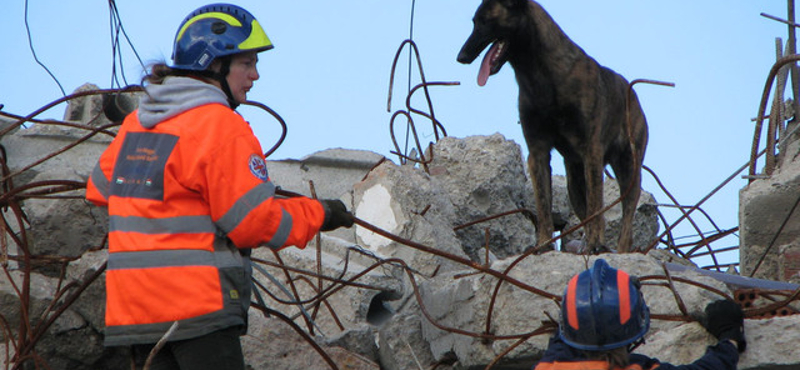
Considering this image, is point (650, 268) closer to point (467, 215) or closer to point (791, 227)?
point (791, 227)

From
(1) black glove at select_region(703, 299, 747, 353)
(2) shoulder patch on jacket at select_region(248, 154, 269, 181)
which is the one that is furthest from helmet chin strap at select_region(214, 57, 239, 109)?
(1) black glove at select_region(703, 299, 747, 353)

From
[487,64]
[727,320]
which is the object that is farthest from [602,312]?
[487,64]

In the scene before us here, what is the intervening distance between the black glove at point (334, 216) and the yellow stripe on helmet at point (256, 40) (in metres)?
0.64

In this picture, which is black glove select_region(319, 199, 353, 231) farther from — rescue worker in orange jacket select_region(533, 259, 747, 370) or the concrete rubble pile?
rescue worker in orange jacket select_region(533, 259, 747, 370)

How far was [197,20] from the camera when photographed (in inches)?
156

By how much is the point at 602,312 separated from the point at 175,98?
1.69 metres

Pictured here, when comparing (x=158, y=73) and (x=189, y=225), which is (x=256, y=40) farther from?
(x=189, y=225)

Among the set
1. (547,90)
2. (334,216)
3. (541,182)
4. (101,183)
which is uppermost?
(547,90)

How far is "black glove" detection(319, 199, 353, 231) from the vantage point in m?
3.85

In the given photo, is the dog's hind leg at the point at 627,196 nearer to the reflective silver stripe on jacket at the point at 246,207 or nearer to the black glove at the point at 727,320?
the black glove at the point at 727,320

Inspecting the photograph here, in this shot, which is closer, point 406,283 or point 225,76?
point 225,76

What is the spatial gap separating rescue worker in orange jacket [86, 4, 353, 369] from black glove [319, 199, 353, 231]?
9 centimetres

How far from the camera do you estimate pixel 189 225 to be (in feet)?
11.6

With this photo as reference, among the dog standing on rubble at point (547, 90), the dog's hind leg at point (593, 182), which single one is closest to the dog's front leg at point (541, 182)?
the dog standing on rubble at point (547, 90)
